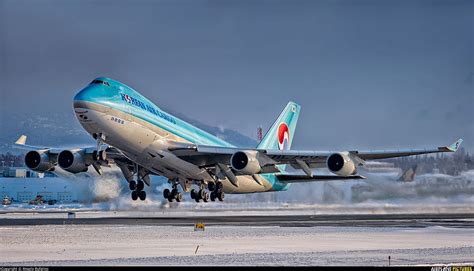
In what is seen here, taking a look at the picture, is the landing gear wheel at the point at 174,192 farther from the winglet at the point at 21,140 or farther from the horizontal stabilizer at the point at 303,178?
the winglet at the point at 21,140

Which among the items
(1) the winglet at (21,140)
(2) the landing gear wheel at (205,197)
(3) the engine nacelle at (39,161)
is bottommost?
(2) the landing gear wheel at (205,197)

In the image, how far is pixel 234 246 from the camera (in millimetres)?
35188

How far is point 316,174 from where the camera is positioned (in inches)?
2813

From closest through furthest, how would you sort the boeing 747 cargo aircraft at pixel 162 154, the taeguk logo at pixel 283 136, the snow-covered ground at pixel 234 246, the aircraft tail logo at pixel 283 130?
the snow-covered ground at pixel 234 246, the boeing 747 cargo aircraft at pixel 162 154, the aircraft tail logo at pixel 283 130, the taeguk logo at pixel 283 136

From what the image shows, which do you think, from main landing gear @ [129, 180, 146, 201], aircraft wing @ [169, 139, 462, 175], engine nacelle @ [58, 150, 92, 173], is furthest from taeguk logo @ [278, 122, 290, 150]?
engine nacelle @ [58, 150, 92, 173]

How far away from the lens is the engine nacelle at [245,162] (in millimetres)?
58188

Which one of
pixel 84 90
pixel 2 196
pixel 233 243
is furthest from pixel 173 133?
pixel 2 196

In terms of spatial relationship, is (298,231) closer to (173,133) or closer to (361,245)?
(361,245)

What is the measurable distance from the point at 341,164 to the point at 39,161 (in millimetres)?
23501

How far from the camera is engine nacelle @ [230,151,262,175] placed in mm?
58188

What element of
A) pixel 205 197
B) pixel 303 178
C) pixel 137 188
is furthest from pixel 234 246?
pixel 303 178

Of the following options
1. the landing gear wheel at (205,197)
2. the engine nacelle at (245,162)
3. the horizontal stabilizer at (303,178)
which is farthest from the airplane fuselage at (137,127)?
the horizontal stabilizer at (303,178)

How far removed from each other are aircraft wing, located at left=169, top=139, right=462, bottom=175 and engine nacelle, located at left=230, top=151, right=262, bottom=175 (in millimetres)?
780

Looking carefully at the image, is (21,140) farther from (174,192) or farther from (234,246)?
(234,246)
